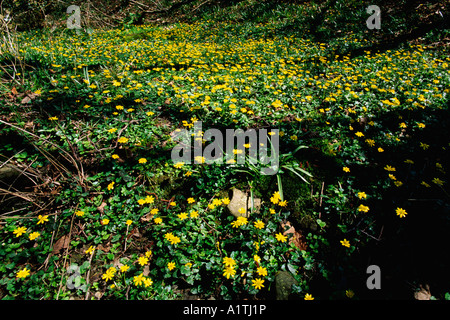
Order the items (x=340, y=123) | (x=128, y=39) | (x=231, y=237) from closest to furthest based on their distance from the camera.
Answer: (x=231, y=237) < (x=340, y=123) < (x=128, y=39)

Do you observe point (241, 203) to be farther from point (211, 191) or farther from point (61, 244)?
point (61, 244)

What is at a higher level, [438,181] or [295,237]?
[438,181]

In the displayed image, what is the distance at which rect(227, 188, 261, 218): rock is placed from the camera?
200 cm

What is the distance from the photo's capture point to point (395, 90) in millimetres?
3992

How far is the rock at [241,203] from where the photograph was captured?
6.56 ft

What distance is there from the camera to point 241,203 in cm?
206

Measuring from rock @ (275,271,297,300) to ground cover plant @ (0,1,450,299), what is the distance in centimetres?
4

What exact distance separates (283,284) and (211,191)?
1062 mm

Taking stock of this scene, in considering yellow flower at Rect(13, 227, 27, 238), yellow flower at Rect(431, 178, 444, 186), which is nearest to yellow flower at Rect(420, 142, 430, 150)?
yellow flower at Rect(431, 178, 444, 186)

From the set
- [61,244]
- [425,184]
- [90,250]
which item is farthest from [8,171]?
[425,184]

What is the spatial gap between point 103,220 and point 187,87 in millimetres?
2708

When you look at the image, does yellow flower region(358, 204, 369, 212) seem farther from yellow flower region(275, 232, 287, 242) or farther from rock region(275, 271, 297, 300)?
rock region(275, 271, 297, 300)
